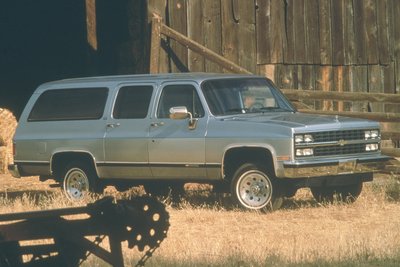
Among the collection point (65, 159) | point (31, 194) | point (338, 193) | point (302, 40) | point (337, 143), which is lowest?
point (31, 194)

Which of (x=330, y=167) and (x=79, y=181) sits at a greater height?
(x=330, y=167)

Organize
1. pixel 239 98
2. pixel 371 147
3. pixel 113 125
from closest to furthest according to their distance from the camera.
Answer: pixel 371 147 → pixel 239 98 → pixel 113 125

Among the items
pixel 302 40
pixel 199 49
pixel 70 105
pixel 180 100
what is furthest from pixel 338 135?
pixel 302 40

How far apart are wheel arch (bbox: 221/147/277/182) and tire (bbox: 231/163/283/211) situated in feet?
0.49

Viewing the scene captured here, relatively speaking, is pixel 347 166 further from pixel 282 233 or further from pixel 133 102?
pixel 133 102

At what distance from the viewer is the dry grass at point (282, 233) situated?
398 inches

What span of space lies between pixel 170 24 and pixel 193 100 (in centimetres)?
541

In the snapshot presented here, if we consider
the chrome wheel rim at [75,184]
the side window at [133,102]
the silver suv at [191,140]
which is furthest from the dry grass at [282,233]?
the side window at [133,102]

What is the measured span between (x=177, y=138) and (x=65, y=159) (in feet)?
7.41

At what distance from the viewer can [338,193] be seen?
631 inches

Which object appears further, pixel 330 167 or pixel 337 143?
pixel 337 143

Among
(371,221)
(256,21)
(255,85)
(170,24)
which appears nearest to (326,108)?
(256,21)

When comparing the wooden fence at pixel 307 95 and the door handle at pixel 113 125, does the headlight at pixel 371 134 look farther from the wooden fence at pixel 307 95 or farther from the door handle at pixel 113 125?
the door handle at pixel 113 125

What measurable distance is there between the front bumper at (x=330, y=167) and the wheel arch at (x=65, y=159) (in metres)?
3.42
